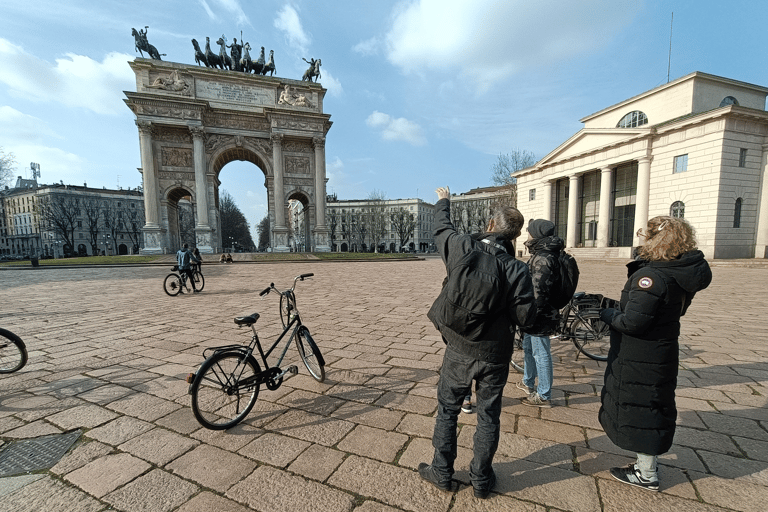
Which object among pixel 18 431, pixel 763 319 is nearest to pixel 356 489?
pixel 18 431

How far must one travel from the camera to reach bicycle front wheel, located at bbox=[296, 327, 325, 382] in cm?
349

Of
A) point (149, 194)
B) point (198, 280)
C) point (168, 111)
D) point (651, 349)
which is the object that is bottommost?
point (198, 280)

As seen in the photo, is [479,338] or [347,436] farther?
[347,436]

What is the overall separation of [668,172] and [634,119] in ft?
31.5

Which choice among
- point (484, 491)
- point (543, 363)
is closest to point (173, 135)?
point (543, 363)

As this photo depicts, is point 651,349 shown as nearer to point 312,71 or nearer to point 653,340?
point 653,340

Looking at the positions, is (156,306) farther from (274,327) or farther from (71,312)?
(274,327)

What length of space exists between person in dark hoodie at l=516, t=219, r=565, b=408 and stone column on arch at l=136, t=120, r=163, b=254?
34860mm

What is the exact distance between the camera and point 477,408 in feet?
6.33

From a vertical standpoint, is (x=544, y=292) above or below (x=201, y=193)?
below

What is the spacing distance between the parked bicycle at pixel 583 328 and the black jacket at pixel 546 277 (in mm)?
1554

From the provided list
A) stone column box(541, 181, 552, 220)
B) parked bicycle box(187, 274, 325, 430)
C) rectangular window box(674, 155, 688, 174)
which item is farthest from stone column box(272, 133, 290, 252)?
rectangular window box(674, 155, 688, 174)

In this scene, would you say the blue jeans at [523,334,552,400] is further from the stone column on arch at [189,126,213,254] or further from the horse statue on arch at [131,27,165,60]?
the horse statue on arch at [131,27,165,60]

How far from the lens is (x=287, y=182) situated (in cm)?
3478
